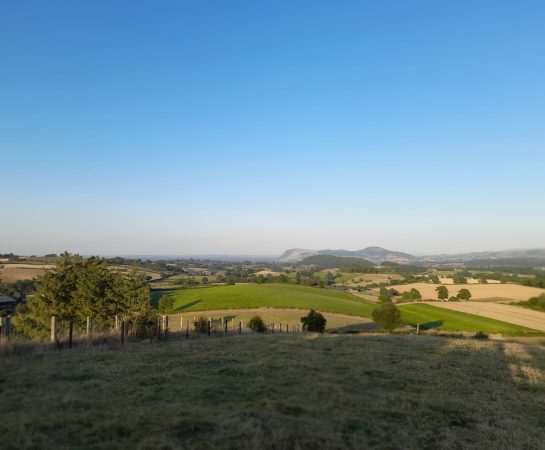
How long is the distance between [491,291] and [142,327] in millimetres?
88940

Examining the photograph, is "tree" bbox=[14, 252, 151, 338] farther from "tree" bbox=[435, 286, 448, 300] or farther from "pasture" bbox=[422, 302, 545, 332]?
"tree" bbox=[435, 286, 448, 300]

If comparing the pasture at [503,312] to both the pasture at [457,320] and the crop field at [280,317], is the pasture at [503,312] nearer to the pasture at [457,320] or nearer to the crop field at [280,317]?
the pasture at [457,320]

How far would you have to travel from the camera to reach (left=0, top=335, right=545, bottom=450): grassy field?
280 inches

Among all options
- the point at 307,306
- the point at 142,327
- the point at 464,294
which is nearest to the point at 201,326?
the point at 142,327

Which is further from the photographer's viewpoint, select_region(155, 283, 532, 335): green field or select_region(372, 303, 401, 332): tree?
select_region(155, 283, 532, 335): green field

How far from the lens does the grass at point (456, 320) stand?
59.8 m

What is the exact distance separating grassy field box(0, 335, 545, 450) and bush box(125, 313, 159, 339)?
10.3ft

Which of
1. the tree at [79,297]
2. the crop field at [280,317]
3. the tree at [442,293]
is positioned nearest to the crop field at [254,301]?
the crop field at [280,317]

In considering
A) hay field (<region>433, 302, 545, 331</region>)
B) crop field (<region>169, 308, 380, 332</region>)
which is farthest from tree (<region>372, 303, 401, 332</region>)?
hay field (<region>433, 302, 545, 331</region>)

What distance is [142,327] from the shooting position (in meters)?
19.7

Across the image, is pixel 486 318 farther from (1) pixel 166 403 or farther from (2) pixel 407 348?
(1) pixel 166 403

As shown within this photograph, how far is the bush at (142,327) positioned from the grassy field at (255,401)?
3153 millimetres

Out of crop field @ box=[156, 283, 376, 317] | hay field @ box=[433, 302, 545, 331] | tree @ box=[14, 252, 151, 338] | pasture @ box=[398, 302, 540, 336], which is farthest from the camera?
crop field @ box=[156, 283, 376, 317]

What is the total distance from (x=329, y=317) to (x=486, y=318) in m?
27.9
